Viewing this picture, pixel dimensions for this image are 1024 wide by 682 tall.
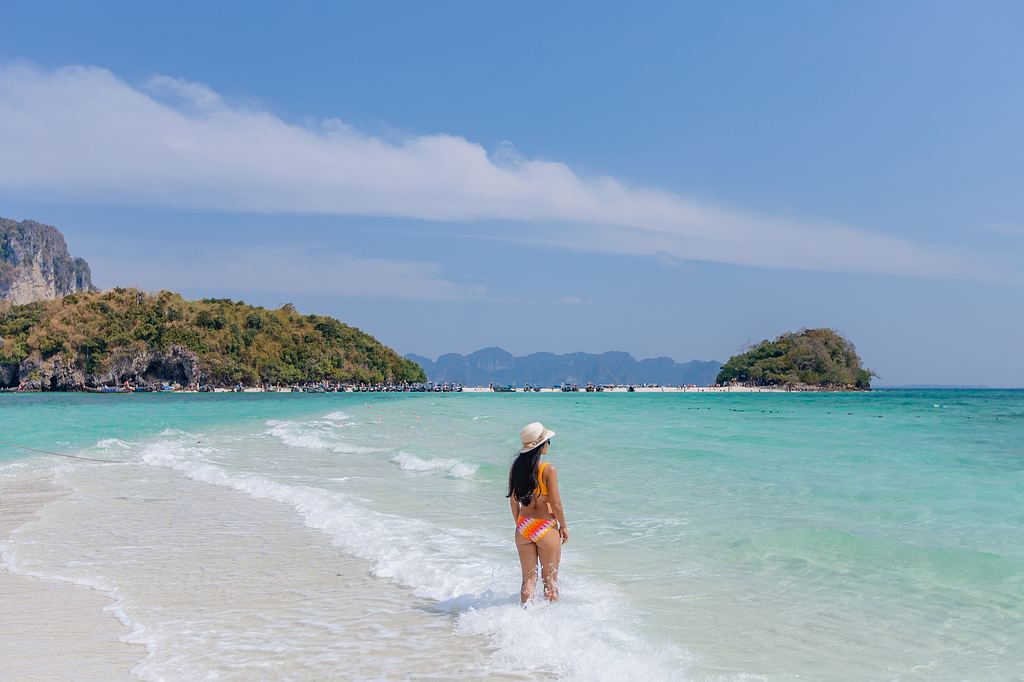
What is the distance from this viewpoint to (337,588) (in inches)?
281

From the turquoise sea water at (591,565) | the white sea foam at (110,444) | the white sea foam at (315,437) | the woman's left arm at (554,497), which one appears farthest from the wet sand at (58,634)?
the white sea foam at (110,444)

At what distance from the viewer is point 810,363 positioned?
14325 centimetres

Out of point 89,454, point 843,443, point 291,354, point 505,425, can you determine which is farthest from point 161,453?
point 291,354

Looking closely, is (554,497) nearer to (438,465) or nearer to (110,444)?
(438,465)

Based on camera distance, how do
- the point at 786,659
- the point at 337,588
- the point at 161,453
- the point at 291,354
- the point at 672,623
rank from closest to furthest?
the point at 786,659 < the point at 672,623 < the point at 337,588 < the point at 161,453 < the point at 291,354

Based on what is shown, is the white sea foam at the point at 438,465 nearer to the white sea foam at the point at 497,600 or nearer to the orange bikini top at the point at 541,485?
the white sea foam at the point at 497,600

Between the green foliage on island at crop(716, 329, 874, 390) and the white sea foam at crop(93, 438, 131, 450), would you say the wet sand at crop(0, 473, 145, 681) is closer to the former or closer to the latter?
the white sea foam at crop(93, 438, 131, 450)

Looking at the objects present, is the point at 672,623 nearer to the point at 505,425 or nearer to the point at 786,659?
the point at 786,659

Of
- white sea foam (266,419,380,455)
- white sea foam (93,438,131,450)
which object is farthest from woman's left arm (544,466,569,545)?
white sea foam (93,438,131,450)

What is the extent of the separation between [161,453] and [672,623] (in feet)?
58.4

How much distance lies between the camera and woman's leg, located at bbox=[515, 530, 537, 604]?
6195 mm

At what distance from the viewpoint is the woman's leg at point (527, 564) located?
6195mm

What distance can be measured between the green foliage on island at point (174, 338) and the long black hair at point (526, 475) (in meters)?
124

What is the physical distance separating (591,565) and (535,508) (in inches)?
86.4
